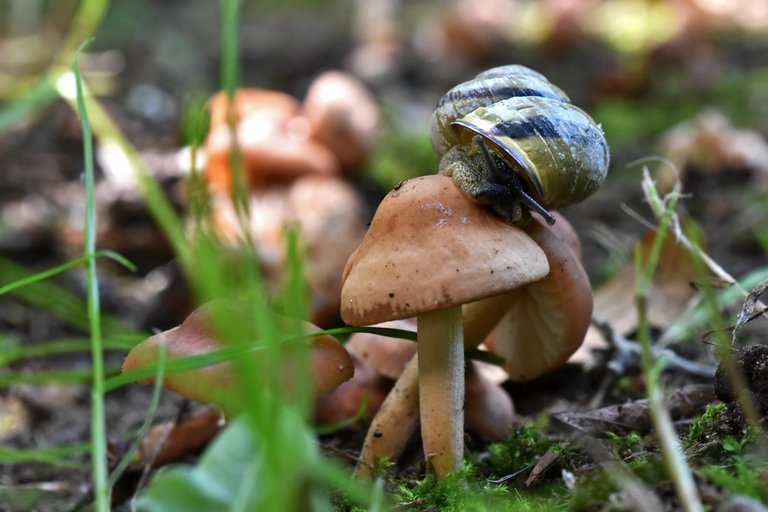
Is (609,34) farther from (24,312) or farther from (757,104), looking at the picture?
(24,312)

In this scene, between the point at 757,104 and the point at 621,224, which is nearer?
the point at 621,224

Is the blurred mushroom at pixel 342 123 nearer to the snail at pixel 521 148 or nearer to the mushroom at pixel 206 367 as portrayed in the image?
the snail at pixel 521 148

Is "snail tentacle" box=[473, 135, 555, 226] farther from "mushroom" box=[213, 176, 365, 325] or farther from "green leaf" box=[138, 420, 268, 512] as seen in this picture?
"mushroom" box=[213, 176, 365, 325]

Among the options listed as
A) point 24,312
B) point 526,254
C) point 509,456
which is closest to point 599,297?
point 509,456

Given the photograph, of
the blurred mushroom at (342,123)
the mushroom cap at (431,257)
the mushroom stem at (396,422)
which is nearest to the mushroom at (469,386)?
the mushroom stem at (396,422)

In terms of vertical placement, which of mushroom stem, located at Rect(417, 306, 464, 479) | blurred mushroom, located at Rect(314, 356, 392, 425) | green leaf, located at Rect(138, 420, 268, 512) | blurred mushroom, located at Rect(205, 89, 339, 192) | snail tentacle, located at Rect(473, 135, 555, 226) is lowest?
blurred mushroom, located at Rect(205, 89, 339, 192)

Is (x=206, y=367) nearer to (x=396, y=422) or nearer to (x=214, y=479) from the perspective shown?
(x=214, y=479)

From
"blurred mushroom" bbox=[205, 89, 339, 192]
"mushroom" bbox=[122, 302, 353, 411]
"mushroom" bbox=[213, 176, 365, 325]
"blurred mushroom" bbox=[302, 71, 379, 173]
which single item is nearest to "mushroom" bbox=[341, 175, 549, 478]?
"mushroom" bbox=[122, 302, 353, 411]

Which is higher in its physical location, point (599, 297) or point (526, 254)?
point (526, 254)
